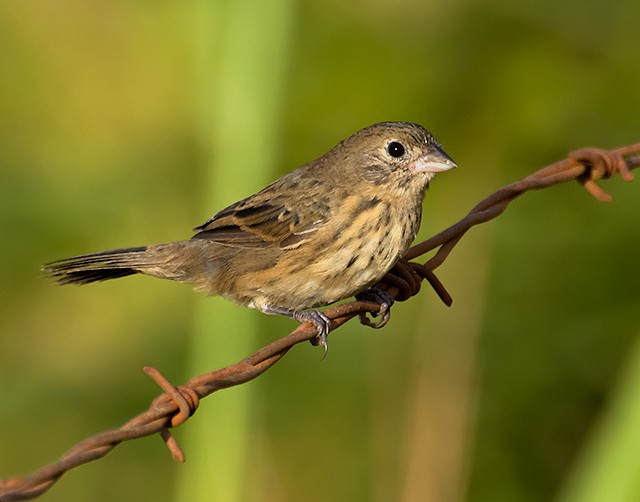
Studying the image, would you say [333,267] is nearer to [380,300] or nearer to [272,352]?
[380,300]

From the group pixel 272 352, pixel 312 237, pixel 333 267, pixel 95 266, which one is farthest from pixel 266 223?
pixel 272 352

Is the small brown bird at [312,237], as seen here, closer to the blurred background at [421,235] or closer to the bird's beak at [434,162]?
the bird's beak at [434,162]

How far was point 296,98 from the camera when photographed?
7.04 meters

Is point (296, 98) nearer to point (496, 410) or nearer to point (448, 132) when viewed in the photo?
point (448, 132)

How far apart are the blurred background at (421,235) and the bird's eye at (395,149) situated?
3.73ft

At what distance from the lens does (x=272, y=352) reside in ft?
11.0

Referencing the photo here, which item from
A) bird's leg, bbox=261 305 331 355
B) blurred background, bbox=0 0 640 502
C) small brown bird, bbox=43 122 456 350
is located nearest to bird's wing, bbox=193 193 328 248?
small brown bird, bbox=43 122 456 350

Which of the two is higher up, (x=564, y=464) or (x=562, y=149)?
(x=562, y=149)

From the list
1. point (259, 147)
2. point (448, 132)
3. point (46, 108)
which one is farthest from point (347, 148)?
point (46, 108)

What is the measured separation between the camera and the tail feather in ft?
16.1

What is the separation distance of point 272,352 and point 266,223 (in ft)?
5.75

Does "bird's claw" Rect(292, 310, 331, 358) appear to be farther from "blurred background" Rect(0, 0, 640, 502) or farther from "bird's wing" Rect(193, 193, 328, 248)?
"blurred background" Rect(0, 0, 640, 502)

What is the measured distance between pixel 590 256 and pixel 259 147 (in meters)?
3.31

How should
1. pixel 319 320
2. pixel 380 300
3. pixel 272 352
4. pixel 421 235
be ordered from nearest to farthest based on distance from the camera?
pixel 272 352, pixel 319 320, pixel 380 300, pixel 421 235
